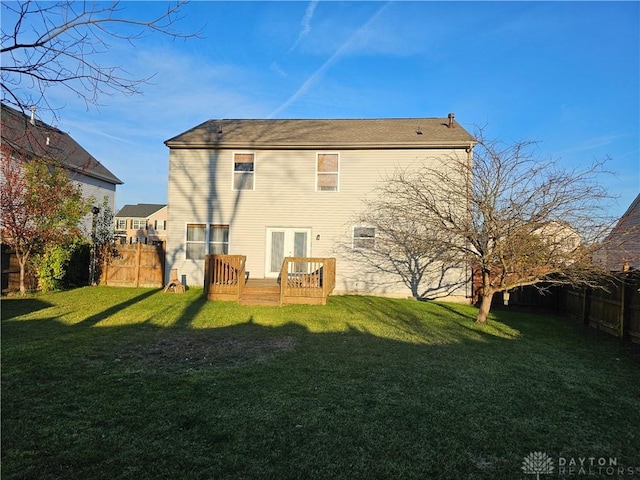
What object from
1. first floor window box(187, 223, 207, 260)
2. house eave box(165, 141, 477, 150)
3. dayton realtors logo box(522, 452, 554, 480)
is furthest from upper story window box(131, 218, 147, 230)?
dayton realtors logo box(522, 452, 554, 480)

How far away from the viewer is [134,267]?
46.1ft

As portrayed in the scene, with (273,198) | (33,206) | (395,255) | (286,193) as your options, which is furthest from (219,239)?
(395,255)

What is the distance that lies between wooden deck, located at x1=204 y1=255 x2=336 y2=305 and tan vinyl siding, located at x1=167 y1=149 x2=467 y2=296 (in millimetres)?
2487

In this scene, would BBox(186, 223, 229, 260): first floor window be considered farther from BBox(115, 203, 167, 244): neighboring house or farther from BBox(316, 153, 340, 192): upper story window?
BBox(115, 203, 167, 244): neighboring house

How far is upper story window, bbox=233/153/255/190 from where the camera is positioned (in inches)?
537

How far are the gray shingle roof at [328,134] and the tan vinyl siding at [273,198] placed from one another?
0.34 m

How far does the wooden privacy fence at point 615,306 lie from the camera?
7324mm

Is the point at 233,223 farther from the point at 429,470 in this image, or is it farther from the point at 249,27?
the point at 429,470

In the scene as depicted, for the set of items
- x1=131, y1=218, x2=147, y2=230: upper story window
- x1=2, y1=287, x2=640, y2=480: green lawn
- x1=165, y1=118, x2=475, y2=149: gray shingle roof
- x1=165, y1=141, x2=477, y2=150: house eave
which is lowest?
x1=2, y1=287, x2=640, y2=480: green lawn

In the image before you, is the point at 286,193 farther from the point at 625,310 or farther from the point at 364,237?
the point at 625,310

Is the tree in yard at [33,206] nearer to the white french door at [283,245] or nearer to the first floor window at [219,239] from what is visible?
the first floor window at [219,239]

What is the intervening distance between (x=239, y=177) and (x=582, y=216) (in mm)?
10683

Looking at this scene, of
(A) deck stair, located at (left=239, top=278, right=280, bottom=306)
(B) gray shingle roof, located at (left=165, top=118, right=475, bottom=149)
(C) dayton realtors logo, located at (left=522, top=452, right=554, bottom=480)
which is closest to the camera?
(C) dayton realtors logo, located at (left=522, top=452, right=554, bottom=480)

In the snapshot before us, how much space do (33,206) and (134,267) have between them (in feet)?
13.5
